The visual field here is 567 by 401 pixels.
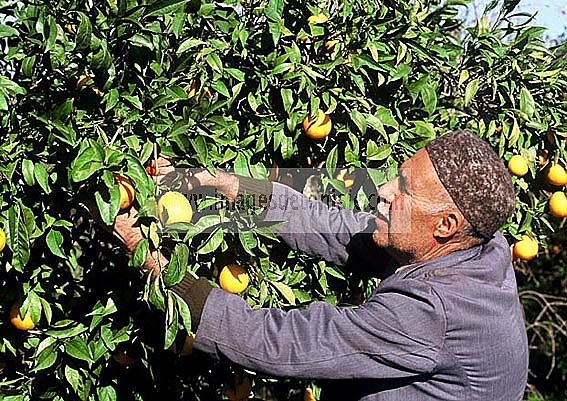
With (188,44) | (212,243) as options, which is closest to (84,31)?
(188,44)

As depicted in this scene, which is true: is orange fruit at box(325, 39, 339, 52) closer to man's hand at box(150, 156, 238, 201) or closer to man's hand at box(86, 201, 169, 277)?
man's hand at box(150, 156, 238, 201)

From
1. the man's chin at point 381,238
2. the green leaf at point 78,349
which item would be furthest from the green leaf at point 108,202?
the man's chin at point 381,238

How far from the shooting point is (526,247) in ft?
7.68

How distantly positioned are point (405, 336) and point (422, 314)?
5 centimetres

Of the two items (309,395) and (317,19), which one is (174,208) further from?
(309,395)

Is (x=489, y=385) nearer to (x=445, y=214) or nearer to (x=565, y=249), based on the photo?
(x=445, y=214)

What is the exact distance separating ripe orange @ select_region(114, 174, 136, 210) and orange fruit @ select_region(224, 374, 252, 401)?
0.79 metres

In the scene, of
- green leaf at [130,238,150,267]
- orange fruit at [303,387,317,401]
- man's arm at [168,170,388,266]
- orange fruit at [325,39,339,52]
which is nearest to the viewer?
green leaf at [130,238,150,267]

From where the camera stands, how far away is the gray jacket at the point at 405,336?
57.3 inches

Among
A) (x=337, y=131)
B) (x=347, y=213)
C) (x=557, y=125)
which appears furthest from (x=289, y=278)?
(x=557, y=125)

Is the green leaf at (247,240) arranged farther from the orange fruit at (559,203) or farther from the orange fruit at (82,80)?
the orange fruit at (559,203)

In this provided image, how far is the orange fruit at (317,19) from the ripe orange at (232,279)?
26.3 inches

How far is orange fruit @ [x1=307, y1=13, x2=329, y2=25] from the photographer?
2025 millimetres

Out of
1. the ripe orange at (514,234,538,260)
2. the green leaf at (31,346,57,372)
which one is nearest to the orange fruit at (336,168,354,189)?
the ripe orange at (514,234,538,260)
